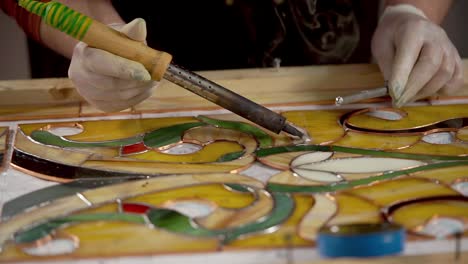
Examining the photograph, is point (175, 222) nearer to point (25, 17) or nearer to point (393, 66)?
point (393, 66)

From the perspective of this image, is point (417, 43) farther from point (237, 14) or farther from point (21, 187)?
point (21, 187)

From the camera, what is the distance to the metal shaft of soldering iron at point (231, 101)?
3.48ft

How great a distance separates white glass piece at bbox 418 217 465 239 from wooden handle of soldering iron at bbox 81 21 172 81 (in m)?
0.43

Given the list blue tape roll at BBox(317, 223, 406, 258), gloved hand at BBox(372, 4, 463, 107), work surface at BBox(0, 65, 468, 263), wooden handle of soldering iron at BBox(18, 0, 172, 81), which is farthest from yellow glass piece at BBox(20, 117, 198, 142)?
blue tape roll at BBox(317, 223, 406, 258)

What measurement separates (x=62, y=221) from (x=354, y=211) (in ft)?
1.09

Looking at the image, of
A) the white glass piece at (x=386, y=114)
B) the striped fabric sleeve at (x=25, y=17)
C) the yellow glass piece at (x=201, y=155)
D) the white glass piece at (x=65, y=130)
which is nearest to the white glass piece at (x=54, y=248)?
the yellow glass piece at (x=201, y=155)

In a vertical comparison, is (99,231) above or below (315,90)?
below

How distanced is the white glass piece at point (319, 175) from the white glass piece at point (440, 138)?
200 millimetres

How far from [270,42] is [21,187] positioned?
0.81m

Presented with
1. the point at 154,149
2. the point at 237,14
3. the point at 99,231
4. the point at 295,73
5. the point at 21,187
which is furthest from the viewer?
the point at 237,14

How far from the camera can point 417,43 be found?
1.19m

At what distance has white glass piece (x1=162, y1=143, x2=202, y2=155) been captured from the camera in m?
1.05

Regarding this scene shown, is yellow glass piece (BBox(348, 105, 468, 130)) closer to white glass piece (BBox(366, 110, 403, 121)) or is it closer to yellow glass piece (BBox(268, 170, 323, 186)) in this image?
white glass piece (BBox(366, 110, 403, 121))

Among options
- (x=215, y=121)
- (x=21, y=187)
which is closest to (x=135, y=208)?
(x=21, y=187)
